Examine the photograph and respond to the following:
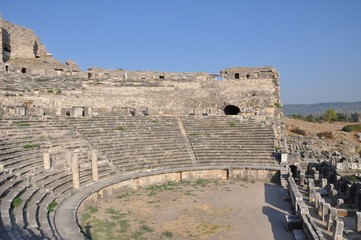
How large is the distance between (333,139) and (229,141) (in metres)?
18.3

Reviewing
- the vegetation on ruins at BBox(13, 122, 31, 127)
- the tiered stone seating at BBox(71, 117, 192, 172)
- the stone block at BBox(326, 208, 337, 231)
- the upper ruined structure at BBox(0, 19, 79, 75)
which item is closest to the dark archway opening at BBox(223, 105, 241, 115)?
the tiered stone seating at BBox(71, 117, 192, 172)

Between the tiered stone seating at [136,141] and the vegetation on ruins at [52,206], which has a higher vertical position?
the tiered stone seating at [136,141]

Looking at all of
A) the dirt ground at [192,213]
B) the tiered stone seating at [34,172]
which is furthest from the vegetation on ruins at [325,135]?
the tiered stone seating at [34,172]

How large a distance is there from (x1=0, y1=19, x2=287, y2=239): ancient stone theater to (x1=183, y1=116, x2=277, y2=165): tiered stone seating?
0.06m

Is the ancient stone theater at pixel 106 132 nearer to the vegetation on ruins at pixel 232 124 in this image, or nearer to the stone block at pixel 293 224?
the vegetation on ruins at pixel 232 124

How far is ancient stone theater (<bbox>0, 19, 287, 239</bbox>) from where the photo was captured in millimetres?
10594

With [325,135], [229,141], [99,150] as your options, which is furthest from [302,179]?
[325,135]

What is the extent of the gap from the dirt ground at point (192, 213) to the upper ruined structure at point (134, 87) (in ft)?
25.2

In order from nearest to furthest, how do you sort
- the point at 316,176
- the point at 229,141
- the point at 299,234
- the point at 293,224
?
the point at 299,234, the point at 293,224, the point at 316,176, the point at 229,141

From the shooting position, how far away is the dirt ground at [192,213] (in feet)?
31.8

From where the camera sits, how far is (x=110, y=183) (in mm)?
13039

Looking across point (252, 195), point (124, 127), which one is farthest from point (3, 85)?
point (252, 195)

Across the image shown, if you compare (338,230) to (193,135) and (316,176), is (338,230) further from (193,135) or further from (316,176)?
(193,135)

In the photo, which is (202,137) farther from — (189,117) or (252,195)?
(252,195)
